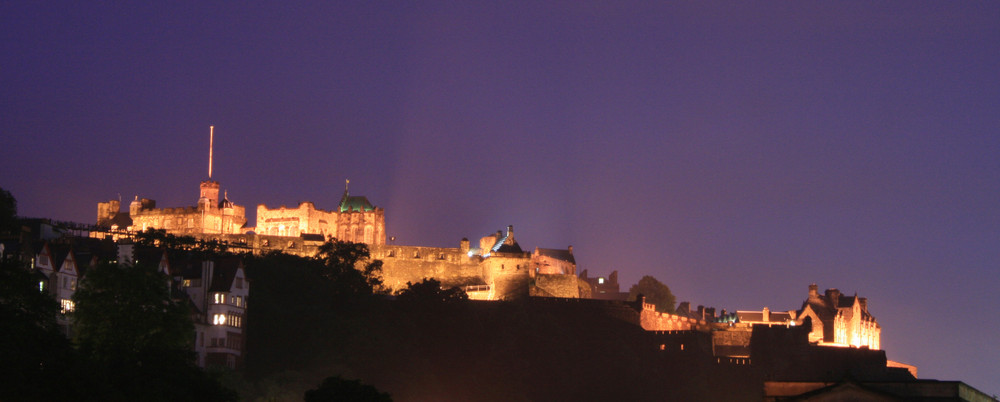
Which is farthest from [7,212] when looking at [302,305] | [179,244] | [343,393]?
[343,393]

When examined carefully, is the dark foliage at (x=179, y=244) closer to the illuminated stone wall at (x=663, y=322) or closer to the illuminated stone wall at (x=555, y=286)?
the illuminated stone wall at (x=555, y=286)

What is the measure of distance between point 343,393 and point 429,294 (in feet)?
138

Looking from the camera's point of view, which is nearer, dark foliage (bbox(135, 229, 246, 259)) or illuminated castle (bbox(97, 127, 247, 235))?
dark foliage (bbox(135, 229, 246, 259))

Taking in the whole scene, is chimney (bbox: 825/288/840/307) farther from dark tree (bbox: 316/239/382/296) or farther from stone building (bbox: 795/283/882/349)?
dark tree (bbox: 316/239/382/296)

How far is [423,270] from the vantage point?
334 ft

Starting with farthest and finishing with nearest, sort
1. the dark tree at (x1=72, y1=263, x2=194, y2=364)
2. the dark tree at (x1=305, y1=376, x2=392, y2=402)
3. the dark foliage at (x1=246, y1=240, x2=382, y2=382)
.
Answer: the dark foliage at (x1=246, y1=240, x2=382, y2=382) < the dark tree at (x1=72, y1=263, x2=194, y2=364) < the dark tree at (x1=305, y1=376, x2=392, y2=402)

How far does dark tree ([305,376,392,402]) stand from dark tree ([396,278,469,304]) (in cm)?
3951

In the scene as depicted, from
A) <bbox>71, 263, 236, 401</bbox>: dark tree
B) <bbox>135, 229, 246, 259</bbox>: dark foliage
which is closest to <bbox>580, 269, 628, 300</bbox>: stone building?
<bbox>135, 229, 246, 259</bbox>: dark foliage

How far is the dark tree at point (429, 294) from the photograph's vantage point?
86938mm

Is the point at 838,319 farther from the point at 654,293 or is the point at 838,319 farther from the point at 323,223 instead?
the point at 323,223

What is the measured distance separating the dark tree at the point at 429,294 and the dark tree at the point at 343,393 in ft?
130

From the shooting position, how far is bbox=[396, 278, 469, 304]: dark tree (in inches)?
3423

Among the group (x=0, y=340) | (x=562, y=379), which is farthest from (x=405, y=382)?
(x=0, y=340)

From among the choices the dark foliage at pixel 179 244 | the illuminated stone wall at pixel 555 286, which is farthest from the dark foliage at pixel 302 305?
the illuminated stone wall at pixel 555 286
